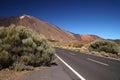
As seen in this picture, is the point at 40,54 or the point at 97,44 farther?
the point at 97,44

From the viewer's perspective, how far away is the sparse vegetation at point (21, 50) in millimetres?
10627

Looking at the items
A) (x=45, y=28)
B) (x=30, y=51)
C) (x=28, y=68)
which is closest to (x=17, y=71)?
(x=28, y=68)

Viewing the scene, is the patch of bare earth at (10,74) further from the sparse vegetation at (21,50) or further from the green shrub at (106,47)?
the green shrub at (106,47)

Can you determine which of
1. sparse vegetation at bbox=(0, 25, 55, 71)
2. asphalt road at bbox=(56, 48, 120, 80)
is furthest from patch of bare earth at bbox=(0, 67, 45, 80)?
asphalt road at bbox=(56, 48, 120, 80)

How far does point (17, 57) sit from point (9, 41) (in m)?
1.17

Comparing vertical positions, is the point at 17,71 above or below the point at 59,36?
below

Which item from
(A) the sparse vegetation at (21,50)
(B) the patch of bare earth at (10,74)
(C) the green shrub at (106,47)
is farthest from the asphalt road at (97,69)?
(C) the green shrub at (106,47)

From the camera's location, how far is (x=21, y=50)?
37.0 feet

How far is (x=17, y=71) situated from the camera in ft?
33.1

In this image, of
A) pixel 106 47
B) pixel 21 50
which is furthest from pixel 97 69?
pixel 106 47

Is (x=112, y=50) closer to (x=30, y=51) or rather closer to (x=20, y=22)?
(x=30, y=51)

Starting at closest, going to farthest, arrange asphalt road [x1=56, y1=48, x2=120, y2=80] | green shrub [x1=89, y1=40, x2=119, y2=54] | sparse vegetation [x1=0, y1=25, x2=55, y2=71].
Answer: asphalt road [x1=56, y1=48, x2=120, y2=80] → sparse vegetation [x1=0, y1=25, x2=55, y2=71] → green shrub [x1=89, y1=40, x2=119, y2=54]

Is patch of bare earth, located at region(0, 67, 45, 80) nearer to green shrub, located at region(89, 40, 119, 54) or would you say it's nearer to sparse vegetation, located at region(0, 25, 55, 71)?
sparse vegetation, located at region(0, 25, 55, 71)

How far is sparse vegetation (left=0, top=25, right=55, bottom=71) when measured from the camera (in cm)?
1063
